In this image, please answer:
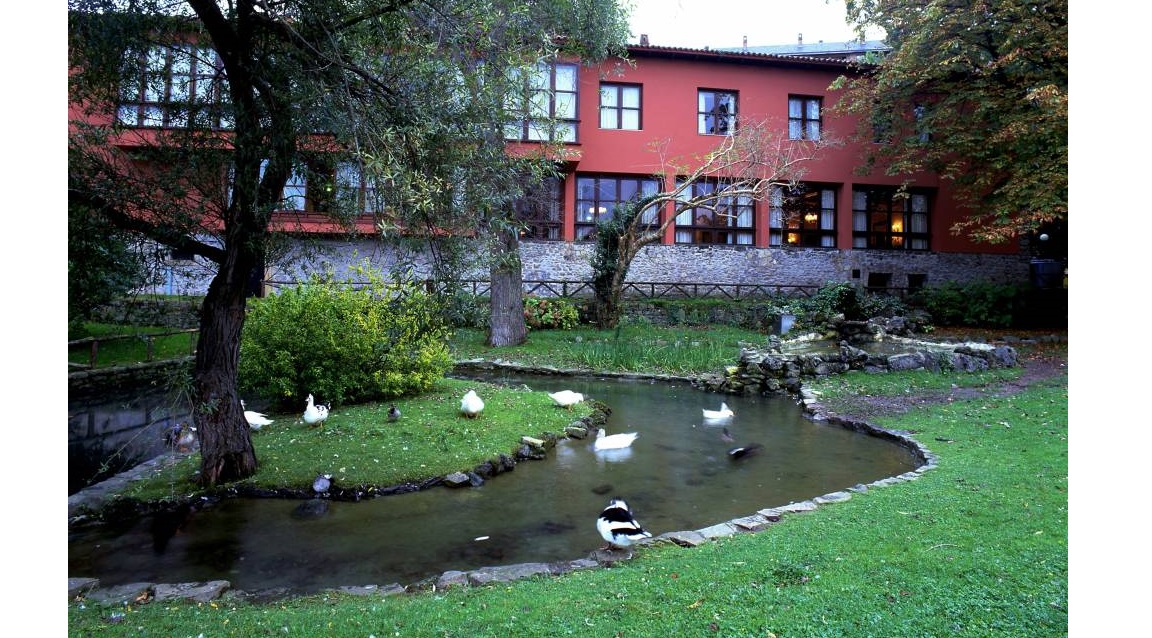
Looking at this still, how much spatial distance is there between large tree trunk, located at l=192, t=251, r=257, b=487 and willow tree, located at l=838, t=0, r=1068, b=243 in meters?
17.4

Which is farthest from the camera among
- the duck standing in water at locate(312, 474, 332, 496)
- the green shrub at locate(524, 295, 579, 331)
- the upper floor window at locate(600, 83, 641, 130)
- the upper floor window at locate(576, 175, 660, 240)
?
the upper floor window at locate(576, 175, 660, 240)

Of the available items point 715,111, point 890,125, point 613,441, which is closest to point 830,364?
point 613,441

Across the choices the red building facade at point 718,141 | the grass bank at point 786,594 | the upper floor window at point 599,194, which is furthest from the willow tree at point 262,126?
the upper floor window at point 599,194

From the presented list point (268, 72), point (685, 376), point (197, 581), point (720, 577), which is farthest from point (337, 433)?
point (685, 376)

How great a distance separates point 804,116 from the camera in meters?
27.0

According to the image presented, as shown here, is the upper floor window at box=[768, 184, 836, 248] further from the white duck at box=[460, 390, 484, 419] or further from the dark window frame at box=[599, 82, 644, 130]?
the white duck at box=[460, 390, 484, 419]

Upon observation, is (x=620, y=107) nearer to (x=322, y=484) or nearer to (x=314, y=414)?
(x=314, y=414)

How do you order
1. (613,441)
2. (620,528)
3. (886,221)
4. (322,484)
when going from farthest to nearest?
(886,221) < (613,441) < (322,484) < (620,528)

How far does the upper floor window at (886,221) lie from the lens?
27828 mm

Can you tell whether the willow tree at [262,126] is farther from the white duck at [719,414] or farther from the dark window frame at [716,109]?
the dark window frame at [716,109]

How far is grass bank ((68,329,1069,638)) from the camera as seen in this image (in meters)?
3.62

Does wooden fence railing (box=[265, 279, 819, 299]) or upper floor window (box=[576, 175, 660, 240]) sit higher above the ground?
upper floor window (box=[576, 175, 660, 240])

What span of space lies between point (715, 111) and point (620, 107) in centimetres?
399

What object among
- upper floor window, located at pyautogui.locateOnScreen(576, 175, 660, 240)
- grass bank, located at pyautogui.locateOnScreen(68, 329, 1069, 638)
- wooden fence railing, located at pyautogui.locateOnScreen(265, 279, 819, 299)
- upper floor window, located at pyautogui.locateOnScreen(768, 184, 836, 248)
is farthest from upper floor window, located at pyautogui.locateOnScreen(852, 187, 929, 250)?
grass bank, located at pyautogui.locateOnScreen(68, 329, 1069, 638)
